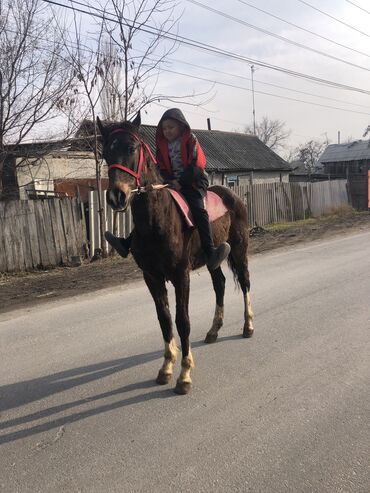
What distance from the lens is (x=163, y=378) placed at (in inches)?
157

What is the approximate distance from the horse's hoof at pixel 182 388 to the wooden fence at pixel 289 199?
50.4 feet

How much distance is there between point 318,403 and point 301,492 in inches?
43.3

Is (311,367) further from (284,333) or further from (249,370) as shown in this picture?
(284,333)

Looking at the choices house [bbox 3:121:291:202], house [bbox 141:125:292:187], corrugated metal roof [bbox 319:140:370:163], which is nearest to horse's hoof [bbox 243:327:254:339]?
house [bbox 3:121:291:202]

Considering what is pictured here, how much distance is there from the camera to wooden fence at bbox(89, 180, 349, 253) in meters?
19.6

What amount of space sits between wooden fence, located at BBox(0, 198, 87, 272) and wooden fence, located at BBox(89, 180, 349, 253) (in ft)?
29.5

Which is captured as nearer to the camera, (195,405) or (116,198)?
(116,198)

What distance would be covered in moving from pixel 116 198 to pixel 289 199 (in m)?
19.9

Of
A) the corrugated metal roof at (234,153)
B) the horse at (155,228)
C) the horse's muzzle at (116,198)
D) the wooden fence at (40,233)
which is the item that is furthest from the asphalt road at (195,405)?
the corrugated metal roof at (234,153)

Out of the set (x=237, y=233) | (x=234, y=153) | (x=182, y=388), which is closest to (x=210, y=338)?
(x=182, y=388)

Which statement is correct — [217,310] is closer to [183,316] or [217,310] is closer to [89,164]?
[183,316]

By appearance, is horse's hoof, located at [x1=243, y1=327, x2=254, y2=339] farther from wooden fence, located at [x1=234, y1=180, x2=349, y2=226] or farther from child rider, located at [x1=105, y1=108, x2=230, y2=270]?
wooden fence, located at [x1=234, y1=180, x2=349, y2=226]

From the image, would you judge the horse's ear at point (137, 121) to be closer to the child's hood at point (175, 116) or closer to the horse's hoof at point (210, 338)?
the child's hood at point (175, 116)

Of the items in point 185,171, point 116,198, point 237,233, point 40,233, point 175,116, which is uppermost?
point 175,116
